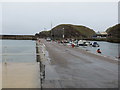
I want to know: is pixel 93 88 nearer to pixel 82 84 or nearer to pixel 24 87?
pixel 82 84

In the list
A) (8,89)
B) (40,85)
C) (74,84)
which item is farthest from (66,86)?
(8,89)

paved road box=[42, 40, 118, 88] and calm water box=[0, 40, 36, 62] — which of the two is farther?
calm water box=[0, 40, 36, 62]

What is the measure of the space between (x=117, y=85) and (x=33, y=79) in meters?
3.99

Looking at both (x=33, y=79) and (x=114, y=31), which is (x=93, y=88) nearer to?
(x=33, y=79)

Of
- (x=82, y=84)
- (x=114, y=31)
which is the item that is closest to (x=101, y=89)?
(x=82, y=84)

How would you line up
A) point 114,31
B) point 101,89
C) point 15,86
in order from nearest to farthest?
1. point 101,89
2. point 15,86
3. point 114,31

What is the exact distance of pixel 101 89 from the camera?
7871mm

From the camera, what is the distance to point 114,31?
18512cm

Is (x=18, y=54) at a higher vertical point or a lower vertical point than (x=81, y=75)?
higher

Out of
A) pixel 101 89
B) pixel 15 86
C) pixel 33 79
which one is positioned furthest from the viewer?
pixel 33 79

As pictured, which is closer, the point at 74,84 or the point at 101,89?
the point at 101,89

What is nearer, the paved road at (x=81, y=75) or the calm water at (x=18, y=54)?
the paved road at (x=81, y=75)

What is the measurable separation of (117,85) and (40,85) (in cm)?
337

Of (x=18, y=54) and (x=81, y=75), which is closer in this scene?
(x=81, y=75)
